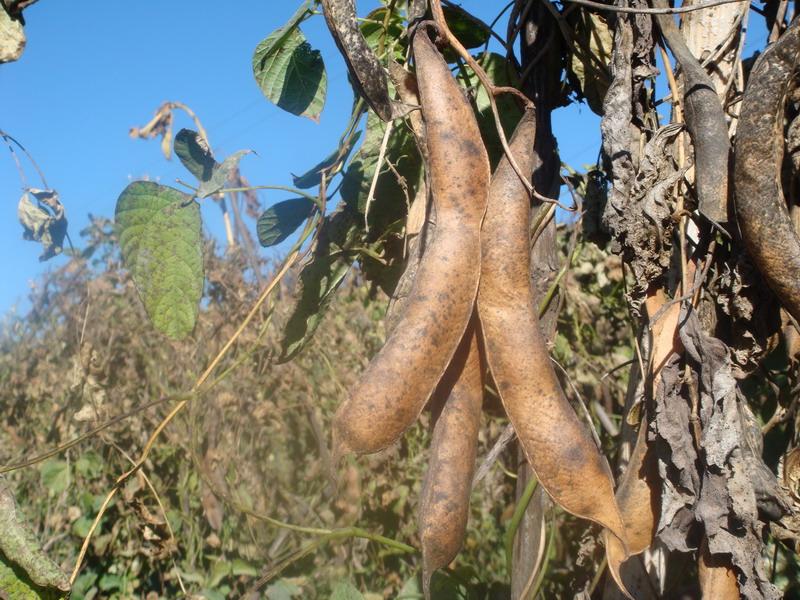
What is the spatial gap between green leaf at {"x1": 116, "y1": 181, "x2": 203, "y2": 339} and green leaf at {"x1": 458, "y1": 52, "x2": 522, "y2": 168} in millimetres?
454

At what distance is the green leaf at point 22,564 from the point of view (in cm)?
97

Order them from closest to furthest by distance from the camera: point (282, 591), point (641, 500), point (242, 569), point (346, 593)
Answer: point (641, 500)
point (346, 593)
point (282, 591)
point (242, 569)

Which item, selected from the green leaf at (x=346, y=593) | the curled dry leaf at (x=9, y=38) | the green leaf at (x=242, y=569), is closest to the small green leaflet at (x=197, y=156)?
the curled dry leaf at (x=9, y=38)

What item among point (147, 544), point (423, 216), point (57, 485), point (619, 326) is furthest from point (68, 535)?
point (423, 216)

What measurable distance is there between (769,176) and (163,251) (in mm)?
817

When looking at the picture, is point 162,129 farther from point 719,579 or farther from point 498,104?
point 719,579

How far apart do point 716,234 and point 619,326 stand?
1390mm

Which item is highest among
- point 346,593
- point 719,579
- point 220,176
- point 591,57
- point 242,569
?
point 591,57

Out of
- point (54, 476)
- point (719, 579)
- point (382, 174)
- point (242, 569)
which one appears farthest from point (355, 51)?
point (54, 476)

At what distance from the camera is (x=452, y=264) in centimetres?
86

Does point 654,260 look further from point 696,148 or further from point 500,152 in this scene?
point 500,152

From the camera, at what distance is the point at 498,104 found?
44.5 inches

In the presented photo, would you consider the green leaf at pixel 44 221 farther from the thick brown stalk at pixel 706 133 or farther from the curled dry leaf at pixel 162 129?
the thick brown stalk at pixel 706 133

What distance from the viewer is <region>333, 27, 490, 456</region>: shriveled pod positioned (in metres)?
0.84
